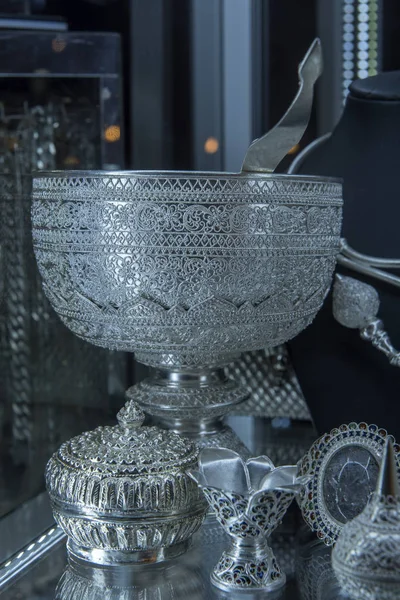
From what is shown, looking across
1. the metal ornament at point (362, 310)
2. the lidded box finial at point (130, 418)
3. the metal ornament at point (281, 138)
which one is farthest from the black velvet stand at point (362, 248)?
the lidded box finial at point (130, 418)

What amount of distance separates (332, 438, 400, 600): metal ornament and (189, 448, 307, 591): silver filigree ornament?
0.09 meters

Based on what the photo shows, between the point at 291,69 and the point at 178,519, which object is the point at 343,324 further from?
→ the point at 291,69

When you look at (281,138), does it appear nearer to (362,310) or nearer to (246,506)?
(362,310)

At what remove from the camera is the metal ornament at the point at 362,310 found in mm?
858

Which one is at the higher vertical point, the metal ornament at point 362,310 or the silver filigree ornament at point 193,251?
the silver filigree ornament at point 193,251

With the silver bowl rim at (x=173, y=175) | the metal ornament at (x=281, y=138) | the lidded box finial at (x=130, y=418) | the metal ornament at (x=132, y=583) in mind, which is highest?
the metal ornament at (x=281, y=138)

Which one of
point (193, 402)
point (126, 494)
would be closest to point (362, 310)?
point (193, 402)

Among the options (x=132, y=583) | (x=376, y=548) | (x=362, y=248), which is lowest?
(x=132, y=583)

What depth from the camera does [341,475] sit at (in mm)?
769

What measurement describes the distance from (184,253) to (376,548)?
0.28 metres

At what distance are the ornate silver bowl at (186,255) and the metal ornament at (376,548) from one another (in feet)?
0.69

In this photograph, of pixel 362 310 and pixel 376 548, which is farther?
pixel 362 310

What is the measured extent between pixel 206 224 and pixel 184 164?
16.8 inches

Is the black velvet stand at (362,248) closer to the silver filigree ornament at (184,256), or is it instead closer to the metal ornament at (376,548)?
the silver filigree ornament at (184,256)
